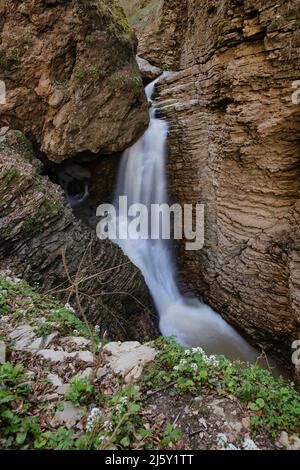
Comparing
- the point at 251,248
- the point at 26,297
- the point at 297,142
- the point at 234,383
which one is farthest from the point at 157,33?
the point at 234,383

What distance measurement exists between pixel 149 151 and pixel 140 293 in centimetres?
393

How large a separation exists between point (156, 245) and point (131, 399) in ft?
19.0

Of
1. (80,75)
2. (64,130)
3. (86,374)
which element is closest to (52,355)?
(86,374)

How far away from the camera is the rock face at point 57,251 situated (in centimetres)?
529

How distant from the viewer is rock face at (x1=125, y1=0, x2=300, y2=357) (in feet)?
17.2

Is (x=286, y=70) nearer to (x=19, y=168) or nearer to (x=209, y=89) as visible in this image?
(x=209, y=89)

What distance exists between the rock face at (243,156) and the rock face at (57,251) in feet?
7.46

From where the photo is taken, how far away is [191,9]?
826cm

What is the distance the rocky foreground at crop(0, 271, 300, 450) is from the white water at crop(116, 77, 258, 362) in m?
4.29

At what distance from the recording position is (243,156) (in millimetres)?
6047

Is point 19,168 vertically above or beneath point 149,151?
beneath

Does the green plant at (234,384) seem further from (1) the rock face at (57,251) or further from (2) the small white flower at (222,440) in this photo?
(1) the rock face at (57,251)

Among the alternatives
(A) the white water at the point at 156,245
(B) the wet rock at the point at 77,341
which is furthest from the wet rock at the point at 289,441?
(A) the white water at the point at 156,245

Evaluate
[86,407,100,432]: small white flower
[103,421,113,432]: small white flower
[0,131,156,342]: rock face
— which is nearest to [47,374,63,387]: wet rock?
[86,407,100,432]: small white flower
